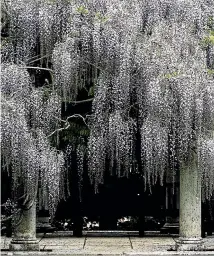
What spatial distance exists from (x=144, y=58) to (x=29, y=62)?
7.55 ft

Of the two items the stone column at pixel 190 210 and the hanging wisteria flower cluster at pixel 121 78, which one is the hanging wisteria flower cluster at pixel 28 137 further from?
the stone column at pixel 190 210

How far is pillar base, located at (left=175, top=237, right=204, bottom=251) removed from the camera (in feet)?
44.5

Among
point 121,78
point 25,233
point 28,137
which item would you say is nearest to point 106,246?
point 25,233

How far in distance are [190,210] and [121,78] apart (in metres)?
2.89

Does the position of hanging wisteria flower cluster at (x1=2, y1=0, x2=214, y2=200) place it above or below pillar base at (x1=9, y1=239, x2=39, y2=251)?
above

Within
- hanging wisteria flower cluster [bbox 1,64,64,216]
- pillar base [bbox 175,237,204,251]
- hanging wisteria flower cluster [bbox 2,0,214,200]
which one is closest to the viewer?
hanging wisteria flower cluster [bbox 1,64,64,216]

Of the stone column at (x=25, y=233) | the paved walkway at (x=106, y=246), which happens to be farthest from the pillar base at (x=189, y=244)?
the stone column at (x=25, y=233)

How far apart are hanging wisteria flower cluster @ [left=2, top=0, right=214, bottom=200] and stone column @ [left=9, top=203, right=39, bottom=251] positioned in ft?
3.99

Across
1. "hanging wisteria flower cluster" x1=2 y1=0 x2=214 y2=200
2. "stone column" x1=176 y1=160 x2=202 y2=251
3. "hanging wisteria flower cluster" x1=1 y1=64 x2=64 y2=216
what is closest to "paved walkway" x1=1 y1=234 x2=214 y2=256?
"stone column" x1=176 y1=160 x2=202 y2=251

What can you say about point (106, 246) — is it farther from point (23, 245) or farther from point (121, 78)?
point (121, 78)

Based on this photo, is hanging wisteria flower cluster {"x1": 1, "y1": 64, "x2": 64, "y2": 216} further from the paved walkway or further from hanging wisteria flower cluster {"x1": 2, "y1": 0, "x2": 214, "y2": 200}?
the paved walkway

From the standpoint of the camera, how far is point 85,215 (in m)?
17.8

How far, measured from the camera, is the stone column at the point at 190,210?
44.8 feet

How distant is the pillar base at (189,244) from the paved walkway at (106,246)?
0.53 ft
